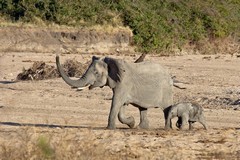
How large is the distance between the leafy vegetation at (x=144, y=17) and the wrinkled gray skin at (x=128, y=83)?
27593mm

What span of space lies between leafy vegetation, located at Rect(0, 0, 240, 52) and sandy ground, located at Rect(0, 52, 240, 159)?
10.5 m

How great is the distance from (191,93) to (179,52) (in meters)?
20.8

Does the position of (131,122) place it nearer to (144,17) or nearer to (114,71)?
(114,71)

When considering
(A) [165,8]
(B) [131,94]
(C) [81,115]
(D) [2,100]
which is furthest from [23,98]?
(A) [165,8]

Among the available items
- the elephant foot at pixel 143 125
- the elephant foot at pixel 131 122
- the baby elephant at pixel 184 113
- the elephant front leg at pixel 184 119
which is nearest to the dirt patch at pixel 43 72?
the elephant foot at pixel 143 125

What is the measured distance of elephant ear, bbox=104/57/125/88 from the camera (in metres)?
15.7

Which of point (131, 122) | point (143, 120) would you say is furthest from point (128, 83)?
point (143, 120)

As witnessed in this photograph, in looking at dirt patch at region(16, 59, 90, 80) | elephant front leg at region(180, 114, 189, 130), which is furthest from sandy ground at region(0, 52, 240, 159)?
dirt patch at region(16, 59, 90, 80)

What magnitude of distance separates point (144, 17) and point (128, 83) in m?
30.5

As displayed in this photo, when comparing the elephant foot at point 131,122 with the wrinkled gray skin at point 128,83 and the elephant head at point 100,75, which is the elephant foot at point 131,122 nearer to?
the wrinkled gray skin at point 128,83

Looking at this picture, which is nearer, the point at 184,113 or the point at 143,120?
the point at 184,113

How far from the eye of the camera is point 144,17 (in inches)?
1823

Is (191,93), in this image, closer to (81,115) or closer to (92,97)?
(92,97)

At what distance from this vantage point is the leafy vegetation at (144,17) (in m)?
44.4
